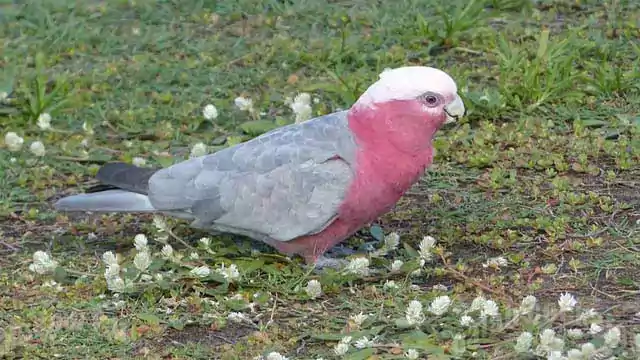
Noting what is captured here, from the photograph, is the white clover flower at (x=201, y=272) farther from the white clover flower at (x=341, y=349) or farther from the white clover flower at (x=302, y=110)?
the white clover flower at (x=302, y=110)

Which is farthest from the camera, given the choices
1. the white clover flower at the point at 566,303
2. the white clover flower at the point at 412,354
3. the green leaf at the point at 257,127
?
the green leaf at the point at 257,127

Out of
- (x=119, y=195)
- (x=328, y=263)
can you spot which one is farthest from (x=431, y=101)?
(x=119, y=195)

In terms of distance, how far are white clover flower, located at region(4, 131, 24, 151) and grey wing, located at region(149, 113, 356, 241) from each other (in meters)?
1.32

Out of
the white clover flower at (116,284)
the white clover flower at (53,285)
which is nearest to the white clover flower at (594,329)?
the white clover flower at (116,284)

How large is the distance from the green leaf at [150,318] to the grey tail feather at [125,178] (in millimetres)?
621

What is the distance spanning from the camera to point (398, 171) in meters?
4.39

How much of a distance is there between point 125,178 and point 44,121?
145 centimetres

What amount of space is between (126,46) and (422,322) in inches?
142

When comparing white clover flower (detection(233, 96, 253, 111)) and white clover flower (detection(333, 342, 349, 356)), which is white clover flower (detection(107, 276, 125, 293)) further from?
white clover flower (detection(233, 96, 253, 111))

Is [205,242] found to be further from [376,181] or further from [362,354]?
[362,354]

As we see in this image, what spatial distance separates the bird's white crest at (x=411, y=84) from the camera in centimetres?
439

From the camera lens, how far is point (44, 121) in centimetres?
602

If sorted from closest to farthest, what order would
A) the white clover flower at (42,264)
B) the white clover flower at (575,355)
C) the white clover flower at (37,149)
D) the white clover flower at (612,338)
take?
the white clover flower at (575,355)
the white clover flower at (612,338)
the white clover flower at (42,264)
the white clover flower at (37,149)

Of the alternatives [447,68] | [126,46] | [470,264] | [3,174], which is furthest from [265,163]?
[126,46]
